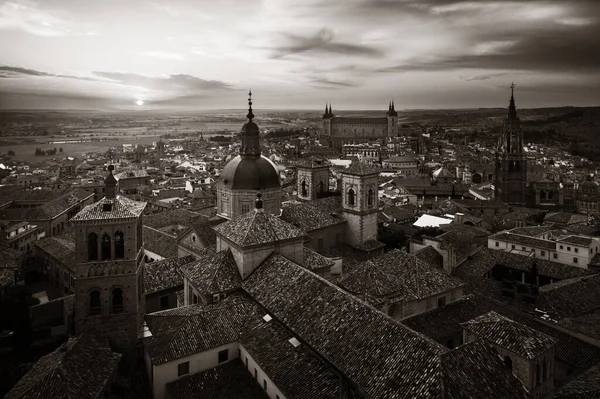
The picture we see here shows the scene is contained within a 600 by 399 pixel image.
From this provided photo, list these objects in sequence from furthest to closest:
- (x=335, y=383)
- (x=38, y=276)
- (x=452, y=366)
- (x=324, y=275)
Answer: (x=38, y=276)
(x=324, y=275)
(x=335, y=383)
(x=452, y=366)

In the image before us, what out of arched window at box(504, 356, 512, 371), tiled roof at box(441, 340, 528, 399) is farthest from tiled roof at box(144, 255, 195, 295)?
arched window at box(504, 356, 512, 371)

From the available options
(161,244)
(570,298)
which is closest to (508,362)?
(570,298)

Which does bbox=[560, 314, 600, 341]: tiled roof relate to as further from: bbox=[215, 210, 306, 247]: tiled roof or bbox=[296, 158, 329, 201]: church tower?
bbox=[296, 158, 329, 201]: church tower

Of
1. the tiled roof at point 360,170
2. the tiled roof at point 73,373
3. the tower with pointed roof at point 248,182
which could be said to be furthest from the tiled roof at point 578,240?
the tiled roof at point 73,373

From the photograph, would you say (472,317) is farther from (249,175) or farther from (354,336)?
(249,175)

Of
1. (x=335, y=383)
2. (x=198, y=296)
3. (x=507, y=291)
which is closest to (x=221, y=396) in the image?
(x=335, y=383)

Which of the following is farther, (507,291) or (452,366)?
(507,291)

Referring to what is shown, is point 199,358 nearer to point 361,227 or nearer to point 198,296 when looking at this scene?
point 198,296
